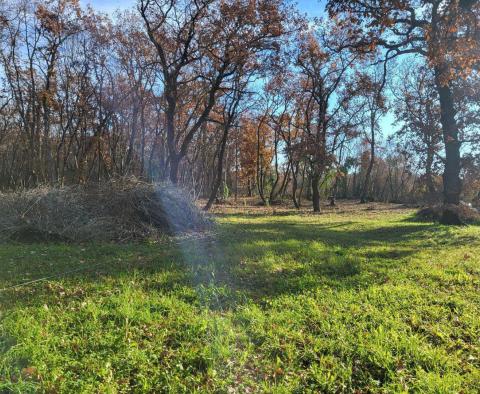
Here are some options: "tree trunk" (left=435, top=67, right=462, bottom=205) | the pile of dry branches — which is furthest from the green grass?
"tree trunk" (left=435, top=67, right=462, bottom=205)

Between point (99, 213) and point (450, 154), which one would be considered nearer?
point (99, 213)

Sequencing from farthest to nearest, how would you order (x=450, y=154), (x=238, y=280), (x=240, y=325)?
(x=450, y=154)
(x=238, y=280)
(x=240, y=325)

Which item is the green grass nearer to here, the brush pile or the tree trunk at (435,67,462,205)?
the brush pile

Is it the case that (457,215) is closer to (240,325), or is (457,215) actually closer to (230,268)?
(230,268)

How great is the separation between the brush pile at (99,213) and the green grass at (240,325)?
85.6 inches

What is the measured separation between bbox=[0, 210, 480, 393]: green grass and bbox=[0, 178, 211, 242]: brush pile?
218 centimetres

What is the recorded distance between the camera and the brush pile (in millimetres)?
8844

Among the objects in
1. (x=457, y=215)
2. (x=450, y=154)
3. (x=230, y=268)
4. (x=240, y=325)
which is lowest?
(x=240, y=325)

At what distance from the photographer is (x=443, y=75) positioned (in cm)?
1052

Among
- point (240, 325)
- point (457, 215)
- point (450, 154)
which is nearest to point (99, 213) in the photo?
point (240, 325)

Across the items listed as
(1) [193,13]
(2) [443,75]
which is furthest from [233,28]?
(2) [443,75]

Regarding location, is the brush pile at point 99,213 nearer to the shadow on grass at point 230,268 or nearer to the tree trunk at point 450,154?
the shadow on grass at point 230,268

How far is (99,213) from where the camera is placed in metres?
9.72

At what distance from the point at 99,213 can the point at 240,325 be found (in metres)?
7.04
